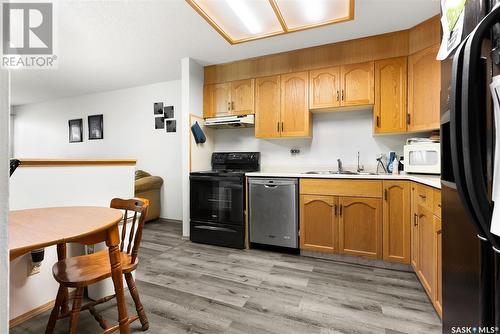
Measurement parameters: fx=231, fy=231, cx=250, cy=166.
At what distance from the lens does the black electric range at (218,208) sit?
283 centimetres

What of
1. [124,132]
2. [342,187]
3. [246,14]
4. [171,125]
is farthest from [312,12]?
[124,132]

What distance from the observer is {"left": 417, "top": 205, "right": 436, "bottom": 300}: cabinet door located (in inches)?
63.8

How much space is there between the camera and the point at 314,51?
285 centimetres

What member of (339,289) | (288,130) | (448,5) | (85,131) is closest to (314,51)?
(288,130)

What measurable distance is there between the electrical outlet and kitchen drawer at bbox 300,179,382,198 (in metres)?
2.30

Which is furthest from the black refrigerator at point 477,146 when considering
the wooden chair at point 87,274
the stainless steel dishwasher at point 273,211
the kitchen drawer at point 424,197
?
the stainless steel dishwasher at point 273,211

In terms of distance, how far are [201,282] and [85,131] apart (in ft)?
16.2

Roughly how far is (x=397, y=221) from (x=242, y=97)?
2.36 meters

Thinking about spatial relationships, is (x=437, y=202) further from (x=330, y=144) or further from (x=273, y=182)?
(x=330, y=144)

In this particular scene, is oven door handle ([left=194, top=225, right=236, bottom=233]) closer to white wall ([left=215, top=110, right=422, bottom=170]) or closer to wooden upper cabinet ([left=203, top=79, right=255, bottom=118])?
white wall ([left=215, top=110, right=422, bottom=170])

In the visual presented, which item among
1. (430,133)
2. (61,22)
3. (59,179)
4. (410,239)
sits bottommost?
(410,239)

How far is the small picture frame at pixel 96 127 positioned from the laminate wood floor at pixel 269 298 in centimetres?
359

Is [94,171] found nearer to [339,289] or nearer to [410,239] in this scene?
[339,289]

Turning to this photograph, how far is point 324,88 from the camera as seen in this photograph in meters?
2.79
